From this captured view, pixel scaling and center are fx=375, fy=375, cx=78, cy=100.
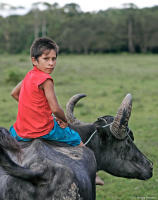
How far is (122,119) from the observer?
3756mm

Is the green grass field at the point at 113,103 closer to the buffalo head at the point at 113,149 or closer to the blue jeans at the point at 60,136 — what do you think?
the buffalo head at the point at 113,149

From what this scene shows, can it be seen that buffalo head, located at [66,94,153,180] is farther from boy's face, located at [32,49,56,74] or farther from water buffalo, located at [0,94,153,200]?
boy's face, located at [32,49,56,74]

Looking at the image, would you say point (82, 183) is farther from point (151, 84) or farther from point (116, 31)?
point (116, 31)

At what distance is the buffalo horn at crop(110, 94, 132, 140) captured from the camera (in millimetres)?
3740

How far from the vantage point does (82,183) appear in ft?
9.63

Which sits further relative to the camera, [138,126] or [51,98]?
[138,126]

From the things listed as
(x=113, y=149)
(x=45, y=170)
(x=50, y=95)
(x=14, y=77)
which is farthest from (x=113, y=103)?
(x=45, y=170)

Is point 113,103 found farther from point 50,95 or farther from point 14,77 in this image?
point 50,95

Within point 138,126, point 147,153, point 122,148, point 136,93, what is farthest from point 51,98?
point 136,93

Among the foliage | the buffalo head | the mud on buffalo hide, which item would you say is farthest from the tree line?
the mud on buffalo hide

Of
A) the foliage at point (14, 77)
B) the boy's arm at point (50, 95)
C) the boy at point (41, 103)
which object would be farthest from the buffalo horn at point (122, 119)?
the foliage at point (14, 77)

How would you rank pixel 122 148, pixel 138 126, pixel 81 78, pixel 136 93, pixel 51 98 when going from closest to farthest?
pixel 51 98 < pixel 122 148 < pixel 138 126 < pixel 136 93 < pixel 81 78

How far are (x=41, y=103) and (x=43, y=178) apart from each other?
0.76 metres

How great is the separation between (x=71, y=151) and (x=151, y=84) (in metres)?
16.2
